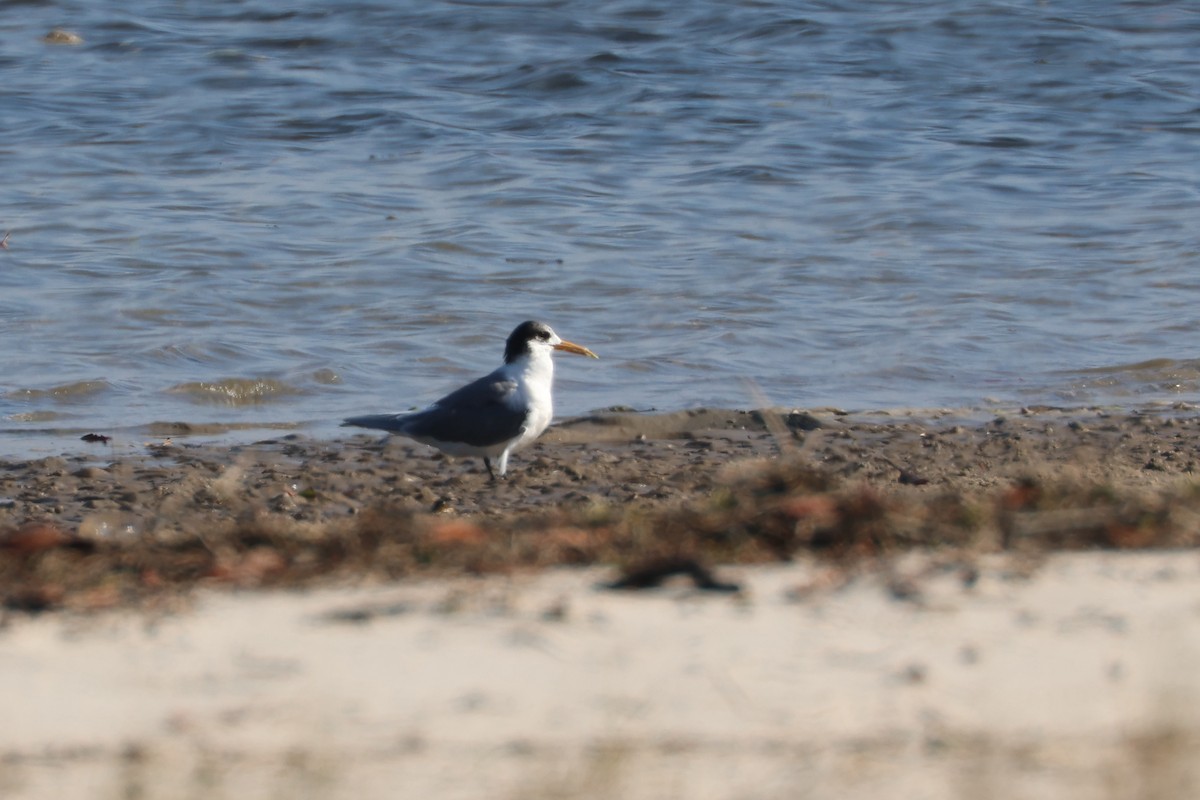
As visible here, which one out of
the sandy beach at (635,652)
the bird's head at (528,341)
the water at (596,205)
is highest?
the sandy beach at (635,652)

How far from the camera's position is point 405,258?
1048 centimetres

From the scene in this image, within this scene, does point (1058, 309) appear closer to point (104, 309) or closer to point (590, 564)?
point (104, 309)

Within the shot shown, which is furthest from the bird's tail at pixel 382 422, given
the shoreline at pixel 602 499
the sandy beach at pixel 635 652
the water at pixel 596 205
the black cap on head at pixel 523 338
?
the sandy beach at pixel 635 652

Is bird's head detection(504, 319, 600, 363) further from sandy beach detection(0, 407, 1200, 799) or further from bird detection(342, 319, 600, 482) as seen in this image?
sandy beach detection(0, 407, 1200, 799)

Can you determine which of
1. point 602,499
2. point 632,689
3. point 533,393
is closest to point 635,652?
point 632,689

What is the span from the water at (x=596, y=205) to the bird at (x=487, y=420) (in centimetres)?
103

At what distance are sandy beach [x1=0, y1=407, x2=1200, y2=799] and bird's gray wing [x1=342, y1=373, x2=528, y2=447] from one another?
2666mm

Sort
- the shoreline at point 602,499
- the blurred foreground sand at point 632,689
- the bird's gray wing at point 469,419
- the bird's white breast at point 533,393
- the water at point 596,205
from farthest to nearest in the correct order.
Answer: the water at point 596,205
the bird's white breast at point 533,393
the bird's gray wing at point 469,419
the shoreline at point 602,499
the blurred foreground sand at point 632,689

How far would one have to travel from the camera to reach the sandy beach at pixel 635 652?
2.60 meters

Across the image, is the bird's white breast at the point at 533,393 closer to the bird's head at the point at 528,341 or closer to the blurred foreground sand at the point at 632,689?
the bird's head at the point at 528,341

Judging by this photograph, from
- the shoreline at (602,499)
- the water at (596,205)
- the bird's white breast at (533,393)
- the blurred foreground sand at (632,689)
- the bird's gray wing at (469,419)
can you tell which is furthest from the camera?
the water at (596,205)

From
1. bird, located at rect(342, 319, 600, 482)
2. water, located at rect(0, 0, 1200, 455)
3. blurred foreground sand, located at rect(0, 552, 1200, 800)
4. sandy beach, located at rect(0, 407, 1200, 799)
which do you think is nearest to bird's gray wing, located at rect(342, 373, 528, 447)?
bird, located at rect(342, 319, 600, 482)

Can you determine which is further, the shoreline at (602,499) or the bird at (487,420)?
the bird at (487,420)

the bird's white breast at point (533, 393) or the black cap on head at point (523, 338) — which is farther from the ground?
the black cap on head at point (523, 338)
